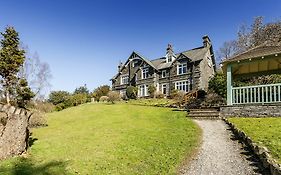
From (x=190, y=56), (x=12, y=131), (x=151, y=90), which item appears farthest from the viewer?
(x=151, y=90)

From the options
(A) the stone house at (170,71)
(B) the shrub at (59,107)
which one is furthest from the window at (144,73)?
(B) the shrub at (59,107)

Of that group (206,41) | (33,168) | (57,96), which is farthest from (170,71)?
(33,168)

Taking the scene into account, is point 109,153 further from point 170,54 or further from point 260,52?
point 170,54

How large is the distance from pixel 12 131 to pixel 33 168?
77.3 inches

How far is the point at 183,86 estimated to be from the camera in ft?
129

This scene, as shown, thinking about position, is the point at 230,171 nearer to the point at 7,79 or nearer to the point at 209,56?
the point at 7,79

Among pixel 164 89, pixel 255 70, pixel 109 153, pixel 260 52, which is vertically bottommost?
pixel 109 153

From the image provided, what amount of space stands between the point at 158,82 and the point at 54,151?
114 feet

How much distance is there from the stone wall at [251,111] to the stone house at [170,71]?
19222mm

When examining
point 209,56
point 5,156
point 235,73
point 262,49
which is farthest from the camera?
point 209,56

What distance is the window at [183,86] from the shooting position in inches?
1526

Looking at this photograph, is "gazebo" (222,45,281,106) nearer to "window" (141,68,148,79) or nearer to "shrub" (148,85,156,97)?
"shrub" (148,85,156,97)

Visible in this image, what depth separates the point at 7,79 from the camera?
25031mm

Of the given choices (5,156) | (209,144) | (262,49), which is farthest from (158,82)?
(5,156)
